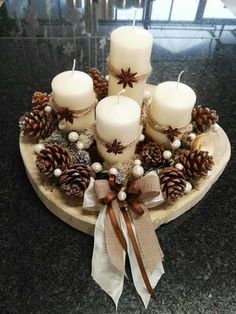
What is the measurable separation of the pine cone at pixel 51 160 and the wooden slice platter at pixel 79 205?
1.5 inches

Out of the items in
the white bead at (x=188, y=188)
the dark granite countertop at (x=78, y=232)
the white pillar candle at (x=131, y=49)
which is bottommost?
the dark granite countertop at (x=78, y=232)

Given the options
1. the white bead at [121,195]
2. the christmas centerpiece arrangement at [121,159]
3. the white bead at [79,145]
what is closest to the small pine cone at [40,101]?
the christmas centerpiece arrangement at [121,159]

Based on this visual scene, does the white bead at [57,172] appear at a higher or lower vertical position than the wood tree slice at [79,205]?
higher

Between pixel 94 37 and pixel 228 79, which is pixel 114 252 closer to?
pixel 228 79

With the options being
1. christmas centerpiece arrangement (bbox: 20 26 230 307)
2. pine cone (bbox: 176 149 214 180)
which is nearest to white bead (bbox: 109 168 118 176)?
christmas centerpiece arrangement (bbox: 20 26 230 307)

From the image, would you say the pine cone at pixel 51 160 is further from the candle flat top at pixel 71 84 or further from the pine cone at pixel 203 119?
the pine cone at pixel 203 119

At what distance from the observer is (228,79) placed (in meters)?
0.80

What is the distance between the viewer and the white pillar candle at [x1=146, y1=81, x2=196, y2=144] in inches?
18.8

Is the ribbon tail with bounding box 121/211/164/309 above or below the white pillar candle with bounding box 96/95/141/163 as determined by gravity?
below

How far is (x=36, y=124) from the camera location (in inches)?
20.2

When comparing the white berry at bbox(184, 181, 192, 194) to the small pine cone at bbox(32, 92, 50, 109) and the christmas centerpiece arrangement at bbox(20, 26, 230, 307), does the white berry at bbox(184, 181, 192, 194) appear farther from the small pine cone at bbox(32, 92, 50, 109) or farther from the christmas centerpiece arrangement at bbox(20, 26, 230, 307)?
the small pine cone at bbox(32, 92, 50, 109)

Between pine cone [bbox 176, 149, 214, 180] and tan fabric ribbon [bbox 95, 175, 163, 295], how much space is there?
0.07 meters

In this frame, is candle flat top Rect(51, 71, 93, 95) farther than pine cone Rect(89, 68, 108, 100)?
No

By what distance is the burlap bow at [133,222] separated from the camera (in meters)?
0.43
